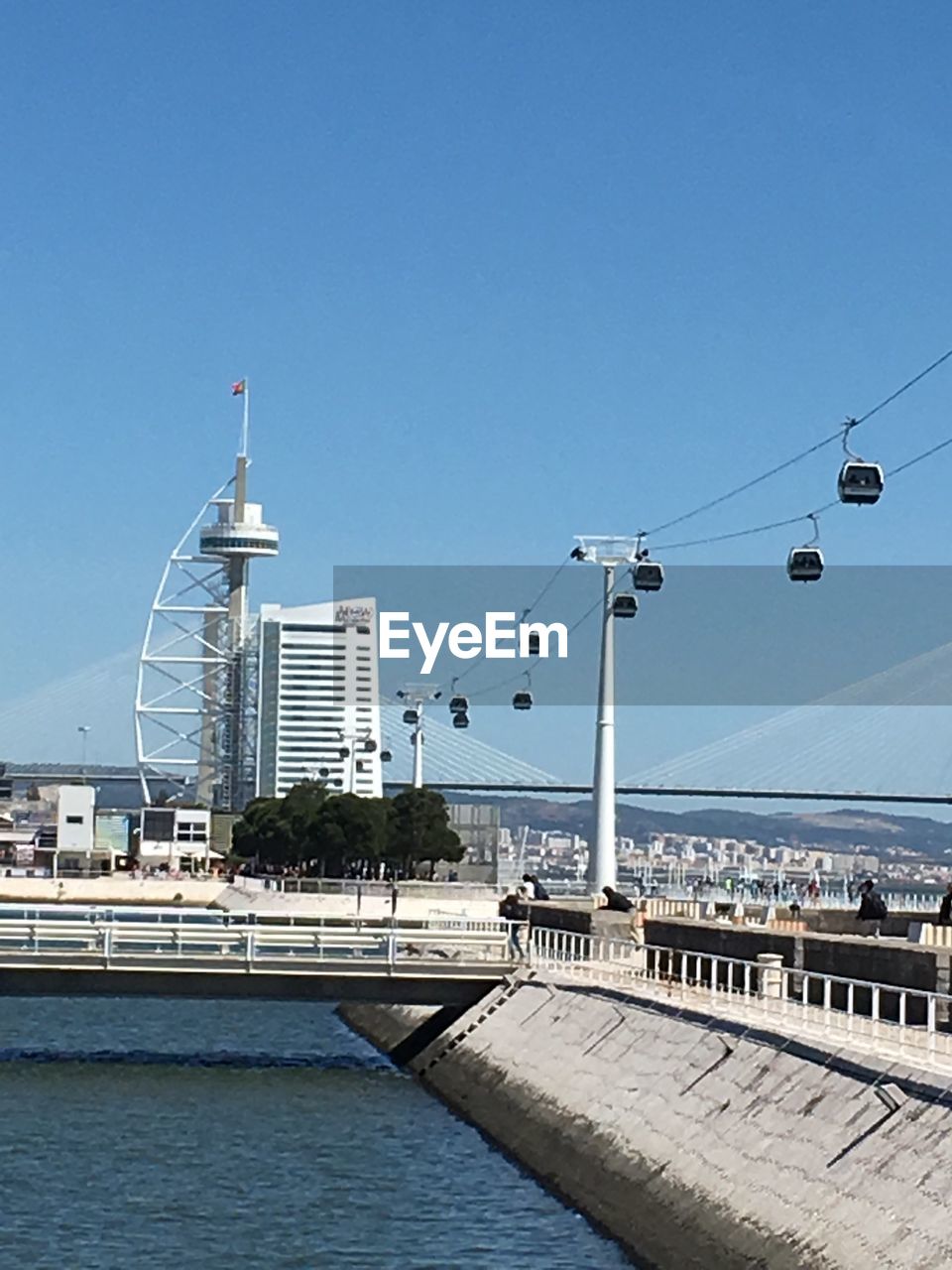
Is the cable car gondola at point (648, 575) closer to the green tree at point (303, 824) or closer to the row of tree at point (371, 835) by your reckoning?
the row of tree at point (371, 835)

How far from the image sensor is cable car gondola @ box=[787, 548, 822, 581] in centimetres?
4069

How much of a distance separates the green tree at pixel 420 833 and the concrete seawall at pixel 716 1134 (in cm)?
9645

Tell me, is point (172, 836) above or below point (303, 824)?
below

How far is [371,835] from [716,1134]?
113 meters

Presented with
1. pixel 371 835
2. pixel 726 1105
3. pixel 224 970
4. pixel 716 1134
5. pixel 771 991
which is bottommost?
pixel 716 1134

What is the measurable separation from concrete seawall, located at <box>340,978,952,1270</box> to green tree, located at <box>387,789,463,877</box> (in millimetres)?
96453

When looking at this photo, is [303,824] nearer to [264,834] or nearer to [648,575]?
[264,834]

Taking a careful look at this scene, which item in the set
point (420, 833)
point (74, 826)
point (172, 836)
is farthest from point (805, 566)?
point (172, 836)

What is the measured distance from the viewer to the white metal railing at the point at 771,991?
26.0m

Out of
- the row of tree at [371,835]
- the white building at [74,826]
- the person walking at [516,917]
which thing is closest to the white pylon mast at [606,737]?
the person walking at [516,917]

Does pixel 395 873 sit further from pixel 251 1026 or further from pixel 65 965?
pixel 65 965

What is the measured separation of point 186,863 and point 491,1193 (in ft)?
501

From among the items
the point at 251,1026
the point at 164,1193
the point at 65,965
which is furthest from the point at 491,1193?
the point at 251,1026

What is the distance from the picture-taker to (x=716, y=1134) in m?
26.8
